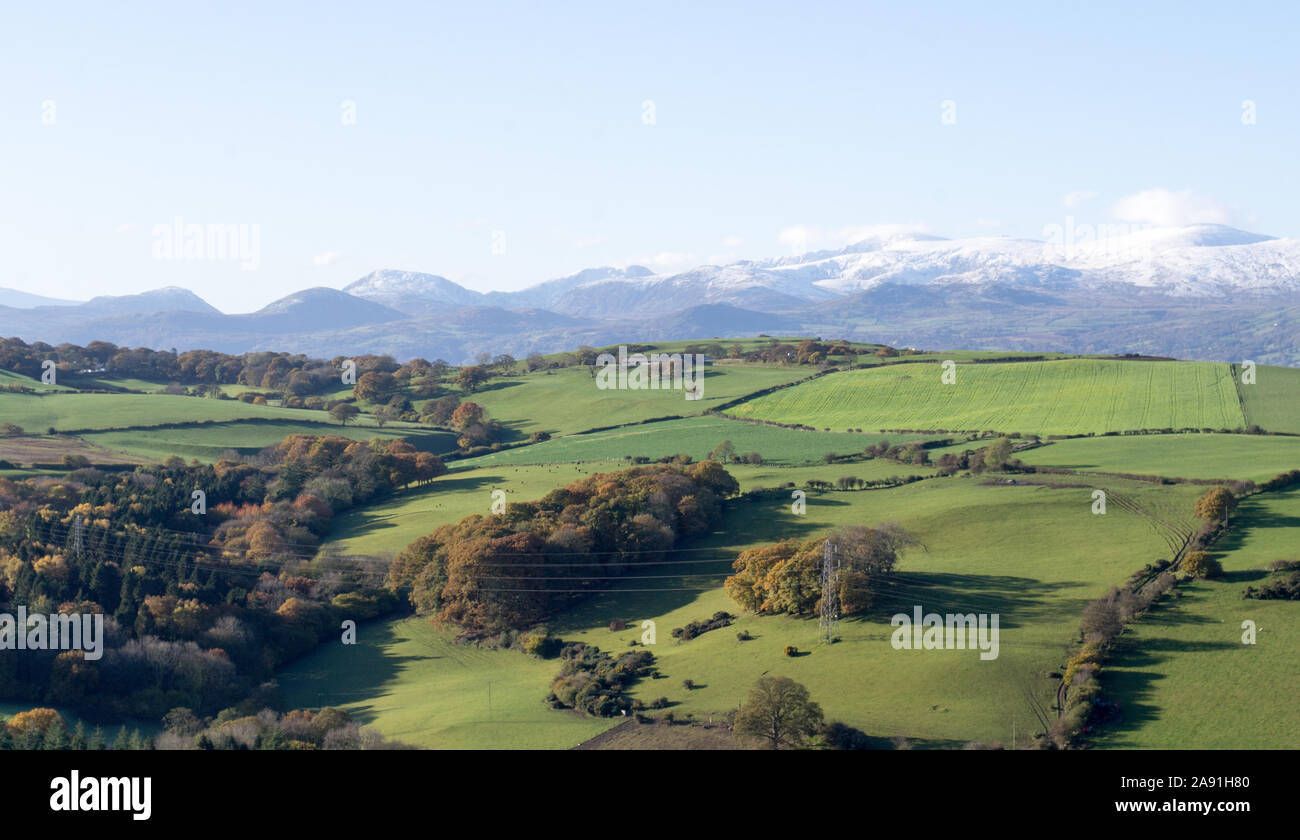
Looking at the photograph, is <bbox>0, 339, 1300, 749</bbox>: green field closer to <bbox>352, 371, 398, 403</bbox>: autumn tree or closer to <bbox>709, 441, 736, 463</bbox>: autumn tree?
<bbox>709, 441, 736, 463</bbox>: autumn tree

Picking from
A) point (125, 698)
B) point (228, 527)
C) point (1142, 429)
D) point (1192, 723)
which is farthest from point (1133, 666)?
point (228, 527)

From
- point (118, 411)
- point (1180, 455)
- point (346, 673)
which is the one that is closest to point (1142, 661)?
point (346, 673)

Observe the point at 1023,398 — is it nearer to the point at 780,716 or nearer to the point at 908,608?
the point at 908,608

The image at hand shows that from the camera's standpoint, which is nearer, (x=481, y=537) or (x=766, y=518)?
(x=481, y=537)

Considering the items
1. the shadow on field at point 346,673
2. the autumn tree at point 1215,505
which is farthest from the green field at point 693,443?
the shadow on field at point 346,673
